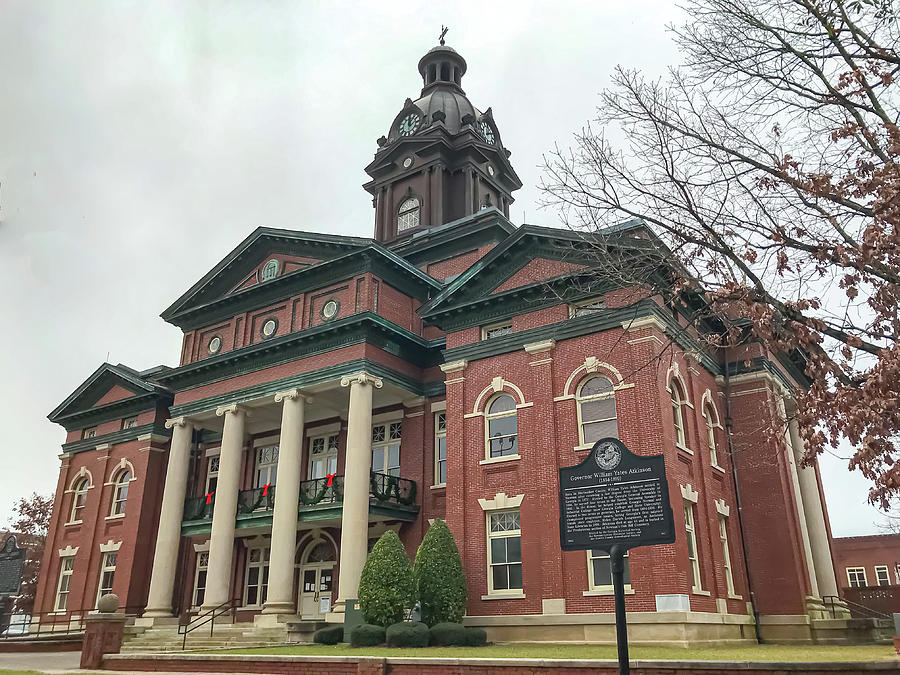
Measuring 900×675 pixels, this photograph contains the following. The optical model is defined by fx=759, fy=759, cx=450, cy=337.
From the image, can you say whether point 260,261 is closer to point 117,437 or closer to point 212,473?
point 212,473

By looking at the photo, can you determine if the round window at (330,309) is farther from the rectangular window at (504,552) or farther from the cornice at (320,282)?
the rectangular window at (504,552)

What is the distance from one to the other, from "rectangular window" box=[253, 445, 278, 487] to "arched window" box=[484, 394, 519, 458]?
483 inches

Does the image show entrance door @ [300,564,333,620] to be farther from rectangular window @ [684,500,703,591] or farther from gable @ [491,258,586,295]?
rectangular window @ [684,500,703,591]

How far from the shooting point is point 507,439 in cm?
2456

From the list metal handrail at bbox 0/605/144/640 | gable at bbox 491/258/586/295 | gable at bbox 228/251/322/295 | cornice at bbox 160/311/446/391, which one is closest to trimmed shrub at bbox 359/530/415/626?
cornice at bbox 160/311/446/391

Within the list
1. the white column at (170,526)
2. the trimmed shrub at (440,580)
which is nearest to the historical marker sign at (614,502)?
the trimmed shrub at (440,580)

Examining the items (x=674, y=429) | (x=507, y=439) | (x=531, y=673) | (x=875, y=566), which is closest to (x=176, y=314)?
(x=507, y=439)

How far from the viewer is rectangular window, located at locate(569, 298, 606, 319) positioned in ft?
77.3

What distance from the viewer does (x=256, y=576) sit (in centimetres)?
3162

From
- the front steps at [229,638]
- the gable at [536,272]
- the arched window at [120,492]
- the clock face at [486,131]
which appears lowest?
the front steps at [229,638]

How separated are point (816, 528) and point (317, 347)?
66.5ft

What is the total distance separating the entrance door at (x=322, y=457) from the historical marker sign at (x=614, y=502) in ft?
72.2

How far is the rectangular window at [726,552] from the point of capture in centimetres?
2361

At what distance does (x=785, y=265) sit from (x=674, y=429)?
41.8 ft
